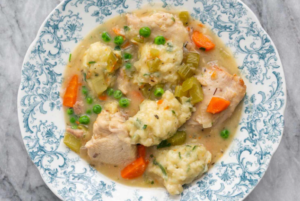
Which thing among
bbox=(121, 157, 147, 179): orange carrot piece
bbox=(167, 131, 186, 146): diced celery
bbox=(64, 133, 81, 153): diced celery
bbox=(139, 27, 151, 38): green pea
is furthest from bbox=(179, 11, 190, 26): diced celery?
bbox=(64, 133, 81, 153): diced celery

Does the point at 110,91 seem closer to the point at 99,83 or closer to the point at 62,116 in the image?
the point at 99,83

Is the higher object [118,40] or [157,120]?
[118,40]

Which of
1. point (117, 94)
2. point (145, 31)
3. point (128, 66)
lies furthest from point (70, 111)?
point (145, 31)

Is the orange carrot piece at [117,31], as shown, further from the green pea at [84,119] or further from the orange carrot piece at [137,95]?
the green pea at [84,119]

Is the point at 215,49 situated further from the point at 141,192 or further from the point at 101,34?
the point at 141,192

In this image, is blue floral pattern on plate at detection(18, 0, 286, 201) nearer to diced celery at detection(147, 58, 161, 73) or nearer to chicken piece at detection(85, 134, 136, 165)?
chicken piece at detection(85, 134, 136, 165)

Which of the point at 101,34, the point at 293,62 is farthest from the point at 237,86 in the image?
the point at 101,34

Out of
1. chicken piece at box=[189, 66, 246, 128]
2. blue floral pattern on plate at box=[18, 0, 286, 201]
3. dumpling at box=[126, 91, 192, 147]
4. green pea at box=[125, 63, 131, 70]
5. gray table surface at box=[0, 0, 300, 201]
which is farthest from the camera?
Result: gray table surface at box=[0, 0, 300, 201]
